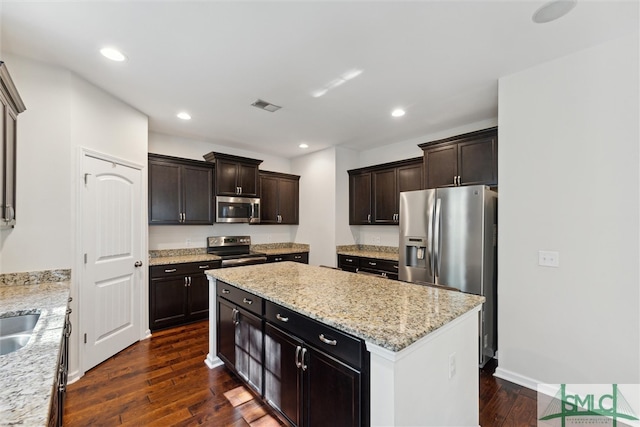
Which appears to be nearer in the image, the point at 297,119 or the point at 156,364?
the point at 156,364

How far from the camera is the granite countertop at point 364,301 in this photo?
4.13 ft

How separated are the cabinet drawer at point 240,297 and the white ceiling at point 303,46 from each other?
1.89 meters

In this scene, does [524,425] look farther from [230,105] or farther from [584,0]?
[230,105]

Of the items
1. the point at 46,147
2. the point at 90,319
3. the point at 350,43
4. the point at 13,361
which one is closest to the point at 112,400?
the point at 90,319

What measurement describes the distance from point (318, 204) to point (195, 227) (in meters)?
2.13

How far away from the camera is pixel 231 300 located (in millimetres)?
2408

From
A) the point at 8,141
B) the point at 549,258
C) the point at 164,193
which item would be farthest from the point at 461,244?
the point at 164,193

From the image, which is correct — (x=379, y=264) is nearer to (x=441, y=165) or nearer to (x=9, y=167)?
(x=441, y=165)

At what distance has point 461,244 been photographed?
279cm

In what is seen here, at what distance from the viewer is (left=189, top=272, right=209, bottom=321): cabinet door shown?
384 centimetres

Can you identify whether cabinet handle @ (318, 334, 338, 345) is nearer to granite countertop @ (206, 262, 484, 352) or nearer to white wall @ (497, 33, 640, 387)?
granite countertop @ (206, 262, 484, 352)

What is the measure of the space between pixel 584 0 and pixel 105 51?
325cm

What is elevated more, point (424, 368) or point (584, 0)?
point (584, 0)

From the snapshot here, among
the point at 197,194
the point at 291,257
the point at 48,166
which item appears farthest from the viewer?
the point at 291,257
